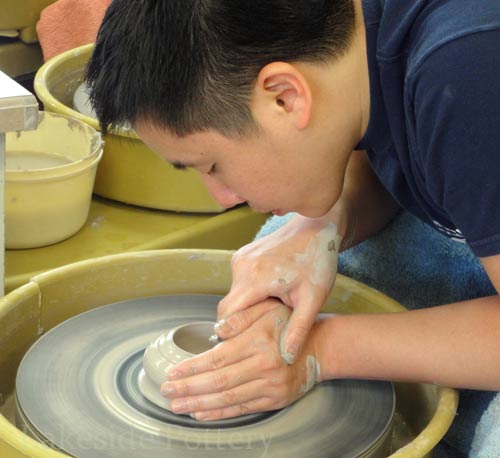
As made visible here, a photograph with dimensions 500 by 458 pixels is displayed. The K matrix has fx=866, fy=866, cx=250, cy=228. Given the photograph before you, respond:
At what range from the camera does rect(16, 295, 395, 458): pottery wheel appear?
123 centimetres

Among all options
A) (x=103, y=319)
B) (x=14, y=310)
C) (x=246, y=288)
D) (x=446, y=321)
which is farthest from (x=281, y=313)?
(x=14, y=310)

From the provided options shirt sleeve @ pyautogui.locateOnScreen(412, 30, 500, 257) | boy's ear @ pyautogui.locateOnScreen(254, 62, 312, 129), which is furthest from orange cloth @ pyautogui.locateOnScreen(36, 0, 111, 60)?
shirt sleeve @ pyautogui.locateOnScreen(412, 30, 500, 257)

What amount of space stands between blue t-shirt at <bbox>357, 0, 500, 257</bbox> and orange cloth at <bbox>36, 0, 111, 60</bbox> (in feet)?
6.07

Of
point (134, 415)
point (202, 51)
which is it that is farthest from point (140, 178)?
point (202, 51)

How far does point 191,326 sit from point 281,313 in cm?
16

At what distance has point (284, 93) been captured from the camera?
1.16 m

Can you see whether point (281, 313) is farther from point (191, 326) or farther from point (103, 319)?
point (103, 319)

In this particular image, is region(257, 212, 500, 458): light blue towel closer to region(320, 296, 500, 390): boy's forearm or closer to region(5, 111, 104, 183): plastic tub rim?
region(320, 296, 500, 390): boy's forearm

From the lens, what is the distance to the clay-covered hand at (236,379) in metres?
1.24

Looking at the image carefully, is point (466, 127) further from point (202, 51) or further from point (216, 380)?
point (216, 380)

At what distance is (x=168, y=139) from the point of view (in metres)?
1.20

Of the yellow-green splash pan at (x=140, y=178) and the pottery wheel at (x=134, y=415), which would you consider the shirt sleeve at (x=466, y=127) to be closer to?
the pottery wheel at (x=134, y=415)

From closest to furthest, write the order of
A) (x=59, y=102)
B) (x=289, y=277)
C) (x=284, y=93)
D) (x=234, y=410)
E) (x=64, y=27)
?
(x=284, y=93) < (x=234, y=410) < (x=289, y=277) < (x=59, y=102) < (x=64, y=27)

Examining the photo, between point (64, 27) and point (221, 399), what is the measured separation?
1.99 metres
